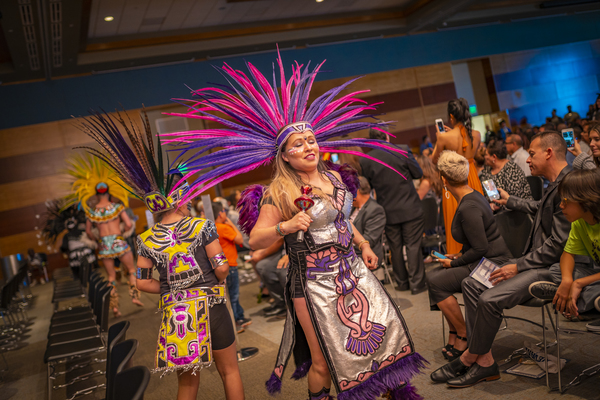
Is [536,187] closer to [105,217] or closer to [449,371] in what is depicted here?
[449,371]

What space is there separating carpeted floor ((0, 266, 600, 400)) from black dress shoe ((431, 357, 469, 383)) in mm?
51

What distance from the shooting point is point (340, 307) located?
2.24 m

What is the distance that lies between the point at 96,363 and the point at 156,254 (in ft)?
9.42

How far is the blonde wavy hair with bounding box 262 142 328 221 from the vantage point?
7.57ft

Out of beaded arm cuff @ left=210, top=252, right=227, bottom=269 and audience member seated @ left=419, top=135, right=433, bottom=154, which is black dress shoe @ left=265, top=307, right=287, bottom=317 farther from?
audience member seated @ left=419, top=135, right=433, bottom=154

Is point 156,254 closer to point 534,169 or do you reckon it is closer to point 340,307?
point 340,307

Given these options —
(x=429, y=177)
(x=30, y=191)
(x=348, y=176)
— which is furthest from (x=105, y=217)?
(x=30, y=191)

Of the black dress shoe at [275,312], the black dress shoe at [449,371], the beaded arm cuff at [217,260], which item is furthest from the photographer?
the black dress shoe at [275,312]

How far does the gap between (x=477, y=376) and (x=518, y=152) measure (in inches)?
146

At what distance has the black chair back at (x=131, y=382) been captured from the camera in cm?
156

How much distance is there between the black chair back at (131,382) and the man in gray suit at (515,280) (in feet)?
5.98

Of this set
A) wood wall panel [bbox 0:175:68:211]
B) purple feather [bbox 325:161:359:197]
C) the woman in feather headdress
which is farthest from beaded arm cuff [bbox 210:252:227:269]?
wood wall panel [bbox 0:175:68:211]

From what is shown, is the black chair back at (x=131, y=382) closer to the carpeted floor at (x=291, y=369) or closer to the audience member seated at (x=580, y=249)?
the carpeted floor at (x=291, y=369)

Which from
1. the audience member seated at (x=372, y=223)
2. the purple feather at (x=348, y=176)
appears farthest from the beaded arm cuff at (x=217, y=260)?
the audience member seated at (x=372, y=223)
